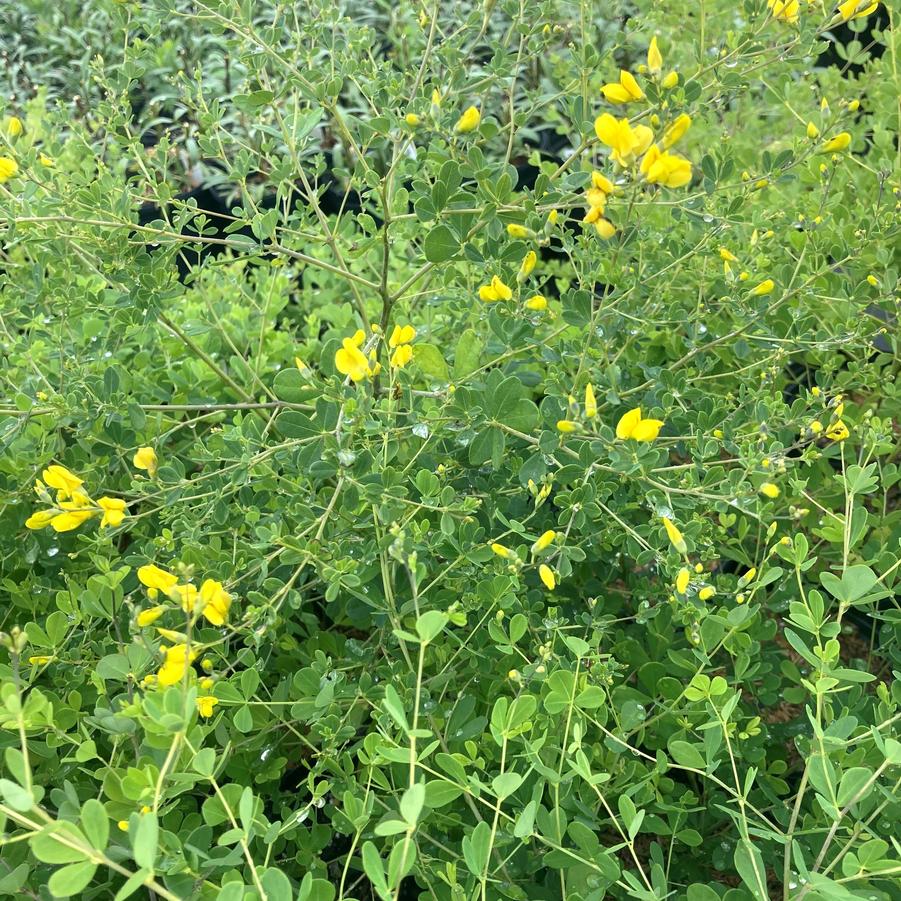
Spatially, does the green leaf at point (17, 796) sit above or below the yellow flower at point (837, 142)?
below

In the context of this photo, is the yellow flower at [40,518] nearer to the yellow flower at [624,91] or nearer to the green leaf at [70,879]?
the green leaf at [70,879]

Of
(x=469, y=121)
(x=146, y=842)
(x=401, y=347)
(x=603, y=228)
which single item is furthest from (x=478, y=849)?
(x=469, y=121)

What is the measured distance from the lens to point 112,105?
122 cm

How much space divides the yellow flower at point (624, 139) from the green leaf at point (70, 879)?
740 mm

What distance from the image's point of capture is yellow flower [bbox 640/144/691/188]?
2.54 ft

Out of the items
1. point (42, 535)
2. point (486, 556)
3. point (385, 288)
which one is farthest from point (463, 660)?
point (42, 535)

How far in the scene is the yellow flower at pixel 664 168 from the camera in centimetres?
77

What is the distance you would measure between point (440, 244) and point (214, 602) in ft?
1.53

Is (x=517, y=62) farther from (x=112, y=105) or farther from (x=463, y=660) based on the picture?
(x=463, y=660)

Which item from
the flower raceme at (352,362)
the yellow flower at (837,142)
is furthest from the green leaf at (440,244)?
the yellow flower at (837,142)

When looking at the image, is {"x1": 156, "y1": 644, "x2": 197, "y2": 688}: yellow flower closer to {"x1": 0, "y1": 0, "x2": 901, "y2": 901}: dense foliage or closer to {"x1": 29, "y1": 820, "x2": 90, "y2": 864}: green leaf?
{"x1": 0, "y1": 0, "x2": 901, "y2": 901}: dense foliage

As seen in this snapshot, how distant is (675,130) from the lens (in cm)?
79

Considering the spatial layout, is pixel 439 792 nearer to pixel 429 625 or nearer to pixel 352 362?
pixel 429 625

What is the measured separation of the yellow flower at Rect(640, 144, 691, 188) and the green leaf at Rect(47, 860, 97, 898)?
743 millimetres
